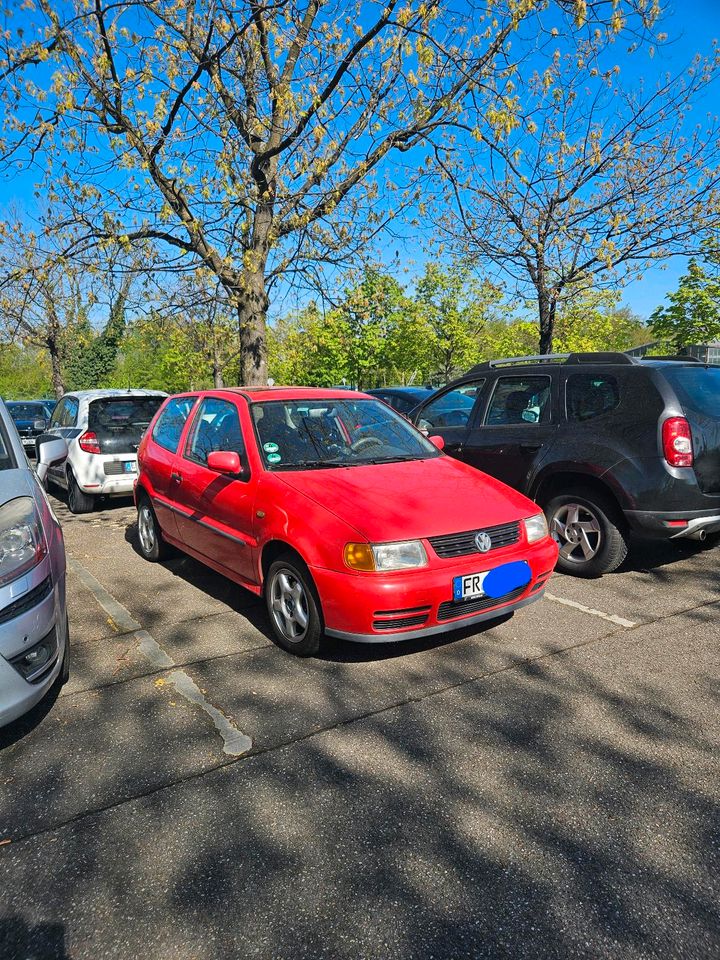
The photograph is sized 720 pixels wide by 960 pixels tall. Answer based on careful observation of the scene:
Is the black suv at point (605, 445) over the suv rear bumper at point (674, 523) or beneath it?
over

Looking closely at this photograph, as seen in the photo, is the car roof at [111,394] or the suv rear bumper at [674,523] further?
the car roof at [111,394]

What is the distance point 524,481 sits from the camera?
545cm

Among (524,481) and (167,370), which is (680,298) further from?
(167,370)

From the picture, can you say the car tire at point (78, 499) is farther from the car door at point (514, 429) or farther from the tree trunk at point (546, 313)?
the tree trunk at point (546, 313)

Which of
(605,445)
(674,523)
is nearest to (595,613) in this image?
(674,523)

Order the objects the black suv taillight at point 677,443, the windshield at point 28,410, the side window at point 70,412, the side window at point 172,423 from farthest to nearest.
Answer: the windshield at point 28,410 < the side window at point 70,412 < the side window at point 172,423 < the black suv taillight at point 677,443

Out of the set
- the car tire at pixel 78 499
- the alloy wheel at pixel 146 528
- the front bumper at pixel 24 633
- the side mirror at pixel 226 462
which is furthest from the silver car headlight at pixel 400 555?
the car tire at pixel 78 499

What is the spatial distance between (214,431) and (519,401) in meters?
2.80

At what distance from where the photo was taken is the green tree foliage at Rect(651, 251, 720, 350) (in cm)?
1867

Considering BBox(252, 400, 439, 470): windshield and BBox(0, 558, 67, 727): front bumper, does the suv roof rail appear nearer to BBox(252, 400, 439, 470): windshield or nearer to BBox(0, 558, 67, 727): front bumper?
BBox(252, 400, 439, 470): windshield

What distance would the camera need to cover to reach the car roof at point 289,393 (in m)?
4.63

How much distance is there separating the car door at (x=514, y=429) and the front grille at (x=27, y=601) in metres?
3.91

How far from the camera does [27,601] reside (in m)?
2.61

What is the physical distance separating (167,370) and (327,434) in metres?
32.7
